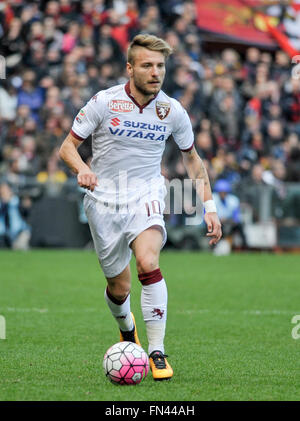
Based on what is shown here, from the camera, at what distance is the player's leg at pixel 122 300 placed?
7.02m

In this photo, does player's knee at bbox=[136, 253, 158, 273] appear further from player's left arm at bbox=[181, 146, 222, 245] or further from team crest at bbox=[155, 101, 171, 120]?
team crest at bbox=[155, 101, 171, 120]

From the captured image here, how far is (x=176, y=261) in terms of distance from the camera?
16.9 metres

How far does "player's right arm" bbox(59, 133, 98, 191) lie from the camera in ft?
19.9

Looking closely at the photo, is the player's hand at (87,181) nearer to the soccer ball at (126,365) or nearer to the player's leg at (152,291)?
the player's leg at (152,291)

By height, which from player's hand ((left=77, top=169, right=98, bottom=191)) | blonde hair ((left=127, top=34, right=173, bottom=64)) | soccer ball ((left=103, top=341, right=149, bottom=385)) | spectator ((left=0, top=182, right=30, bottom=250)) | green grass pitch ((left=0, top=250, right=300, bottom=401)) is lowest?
spectator ((left=0, top=182, right=30, bottom=250))

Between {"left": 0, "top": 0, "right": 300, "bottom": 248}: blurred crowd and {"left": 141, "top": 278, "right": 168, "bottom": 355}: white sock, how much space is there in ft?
37.4

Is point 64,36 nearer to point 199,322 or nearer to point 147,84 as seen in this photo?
point 199,322

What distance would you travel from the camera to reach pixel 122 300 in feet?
23.3

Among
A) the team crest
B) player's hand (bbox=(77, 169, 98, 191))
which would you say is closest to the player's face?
the team crest

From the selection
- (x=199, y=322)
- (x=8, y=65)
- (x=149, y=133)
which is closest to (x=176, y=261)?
(x=8, y=65)

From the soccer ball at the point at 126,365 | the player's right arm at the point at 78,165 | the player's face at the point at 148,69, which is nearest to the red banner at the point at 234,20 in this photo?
the player's face at the point at 148,69

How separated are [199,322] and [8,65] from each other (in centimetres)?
1130

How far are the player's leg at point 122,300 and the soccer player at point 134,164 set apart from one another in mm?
11

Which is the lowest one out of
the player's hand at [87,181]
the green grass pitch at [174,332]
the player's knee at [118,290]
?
the green grass pitch at [174,332]
